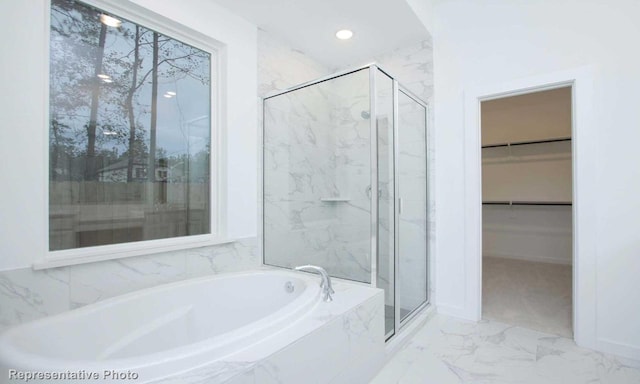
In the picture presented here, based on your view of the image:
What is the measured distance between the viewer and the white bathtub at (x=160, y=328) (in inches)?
37.7

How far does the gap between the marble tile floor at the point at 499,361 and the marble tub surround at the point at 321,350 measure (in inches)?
11.3

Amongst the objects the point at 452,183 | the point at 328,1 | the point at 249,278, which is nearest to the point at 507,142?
the point at 452,183

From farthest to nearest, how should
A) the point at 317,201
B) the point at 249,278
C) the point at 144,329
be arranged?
1. the point at 317,201
2. the point at 249,278
3. the point at 144,329

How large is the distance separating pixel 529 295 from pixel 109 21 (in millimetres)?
4270

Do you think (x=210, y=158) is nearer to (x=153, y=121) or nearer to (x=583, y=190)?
(x=153, y=121)

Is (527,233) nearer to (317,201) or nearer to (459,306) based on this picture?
(459,306)

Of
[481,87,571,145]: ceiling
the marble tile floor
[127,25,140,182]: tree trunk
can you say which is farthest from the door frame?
[127,25,140,182]: tree trunk

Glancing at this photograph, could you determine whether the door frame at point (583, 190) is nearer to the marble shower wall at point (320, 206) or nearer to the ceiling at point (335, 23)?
the marble shower wall at point (320, 206)

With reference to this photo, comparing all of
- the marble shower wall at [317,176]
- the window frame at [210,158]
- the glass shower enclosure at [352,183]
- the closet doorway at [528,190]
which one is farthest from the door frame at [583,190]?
the window frame at [210,158]

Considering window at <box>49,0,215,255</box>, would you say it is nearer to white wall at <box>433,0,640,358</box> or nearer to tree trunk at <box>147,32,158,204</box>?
tree trunk at <box>147,32,158,204</box>

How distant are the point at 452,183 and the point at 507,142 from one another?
270 centimetres

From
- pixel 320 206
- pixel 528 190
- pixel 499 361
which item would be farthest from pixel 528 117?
pixel 499 361

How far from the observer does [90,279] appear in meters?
1.64

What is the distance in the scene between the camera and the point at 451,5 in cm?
273
